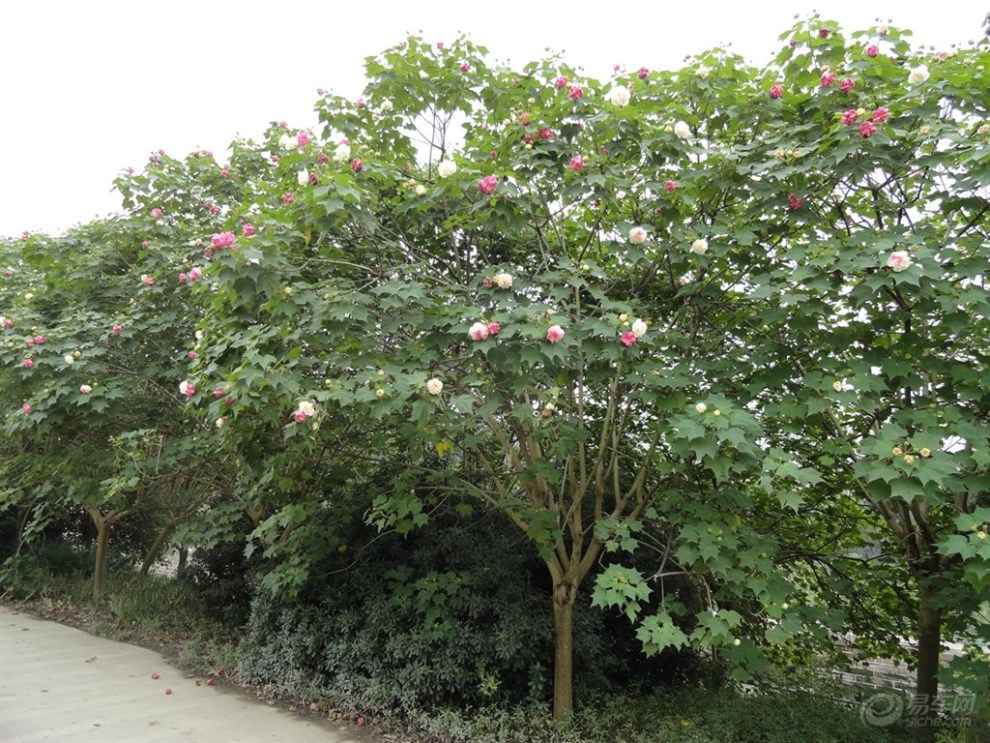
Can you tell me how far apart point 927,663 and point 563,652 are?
267cm

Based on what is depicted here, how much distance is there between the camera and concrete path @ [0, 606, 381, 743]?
4.40 meters

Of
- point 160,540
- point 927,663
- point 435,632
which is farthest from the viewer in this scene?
point 160,540

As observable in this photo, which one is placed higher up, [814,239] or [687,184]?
[687,184]

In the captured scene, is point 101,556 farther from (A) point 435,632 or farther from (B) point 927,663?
(B) point 927,663

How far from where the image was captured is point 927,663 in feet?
15.8

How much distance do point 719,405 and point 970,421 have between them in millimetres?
1327

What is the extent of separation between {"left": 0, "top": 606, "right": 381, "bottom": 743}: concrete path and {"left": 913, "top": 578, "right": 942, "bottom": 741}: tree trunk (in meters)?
3.91

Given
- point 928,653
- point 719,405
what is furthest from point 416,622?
point 928,653

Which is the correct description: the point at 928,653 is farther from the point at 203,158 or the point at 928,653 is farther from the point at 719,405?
the point at 203,158

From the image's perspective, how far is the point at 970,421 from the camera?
11.1 feet

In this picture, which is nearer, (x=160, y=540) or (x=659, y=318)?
(x=659, y=318)

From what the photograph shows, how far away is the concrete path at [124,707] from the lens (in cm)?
440

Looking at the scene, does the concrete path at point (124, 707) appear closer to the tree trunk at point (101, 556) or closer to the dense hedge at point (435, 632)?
the dense hedge at point (435, 632)

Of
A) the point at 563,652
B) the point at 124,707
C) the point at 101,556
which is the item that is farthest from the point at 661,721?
the point at 101,556
